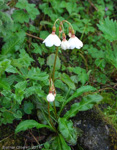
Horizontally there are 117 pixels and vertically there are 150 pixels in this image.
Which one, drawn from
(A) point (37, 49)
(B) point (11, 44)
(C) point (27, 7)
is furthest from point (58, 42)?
(C) point (27, 7)

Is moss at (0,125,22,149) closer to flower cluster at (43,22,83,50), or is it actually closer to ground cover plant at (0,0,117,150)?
ground cover plant at (0,0,117,150)

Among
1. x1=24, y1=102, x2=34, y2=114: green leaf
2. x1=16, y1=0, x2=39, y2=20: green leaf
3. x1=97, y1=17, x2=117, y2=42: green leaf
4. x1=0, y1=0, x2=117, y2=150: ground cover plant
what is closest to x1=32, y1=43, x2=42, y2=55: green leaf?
x1=0, y1=0, x2=117, y2=150: ground cover plant

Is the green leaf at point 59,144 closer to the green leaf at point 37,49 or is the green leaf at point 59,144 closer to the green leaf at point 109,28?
the green leaf at point 37,49

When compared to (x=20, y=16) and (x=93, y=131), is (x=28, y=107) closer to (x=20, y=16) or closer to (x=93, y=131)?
(x=93, y=131)

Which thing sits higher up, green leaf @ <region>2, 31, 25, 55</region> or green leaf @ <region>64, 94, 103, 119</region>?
green leaf @ <region>2, 31, 25, 55</region>

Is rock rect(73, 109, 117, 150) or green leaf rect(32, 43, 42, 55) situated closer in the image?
rock rect(73, 109, 117, 150)

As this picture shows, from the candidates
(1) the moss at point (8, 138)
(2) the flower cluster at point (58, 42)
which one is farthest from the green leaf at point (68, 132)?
(2) the flower cluster at point (58, 42)

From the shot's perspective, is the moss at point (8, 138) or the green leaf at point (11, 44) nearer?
the moss at point (8, 138)
